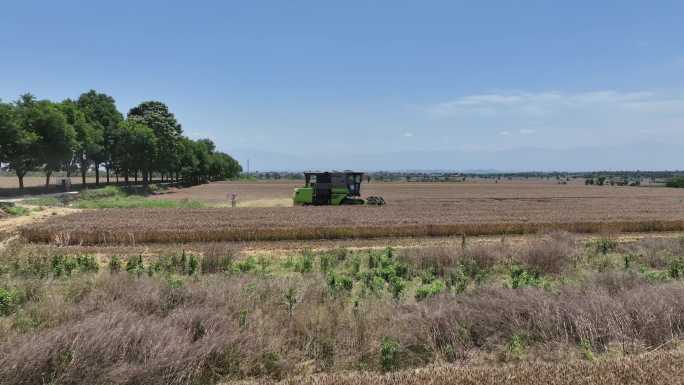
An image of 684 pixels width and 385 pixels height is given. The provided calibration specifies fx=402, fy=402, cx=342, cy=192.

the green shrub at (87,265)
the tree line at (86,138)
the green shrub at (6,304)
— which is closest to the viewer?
the green shrub at (6,304)

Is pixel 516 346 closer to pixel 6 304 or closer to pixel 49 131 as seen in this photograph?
pixel 6 304

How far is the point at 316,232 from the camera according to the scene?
22.5 metres

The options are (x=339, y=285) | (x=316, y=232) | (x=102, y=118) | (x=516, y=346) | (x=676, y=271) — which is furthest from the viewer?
(x=102, y=118)

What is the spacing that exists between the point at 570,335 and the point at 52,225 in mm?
26002

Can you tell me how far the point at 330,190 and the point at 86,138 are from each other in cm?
3521

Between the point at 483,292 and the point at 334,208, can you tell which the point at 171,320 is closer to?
the point at 483,292

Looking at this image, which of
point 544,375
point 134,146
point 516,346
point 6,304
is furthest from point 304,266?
point 134,146

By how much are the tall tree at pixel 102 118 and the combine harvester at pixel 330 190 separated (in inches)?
1477

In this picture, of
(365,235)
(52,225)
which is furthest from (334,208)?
(52,225)

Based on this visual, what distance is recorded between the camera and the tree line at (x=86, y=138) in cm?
3984

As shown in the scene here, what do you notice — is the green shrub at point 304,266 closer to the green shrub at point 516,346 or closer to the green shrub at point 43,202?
the green shrub at point 516,346

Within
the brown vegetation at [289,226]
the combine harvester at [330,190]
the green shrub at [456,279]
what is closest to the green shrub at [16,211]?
the brown vegetation at [289,226]

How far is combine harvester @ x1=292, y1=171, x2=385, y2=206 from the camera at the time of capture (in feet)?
115

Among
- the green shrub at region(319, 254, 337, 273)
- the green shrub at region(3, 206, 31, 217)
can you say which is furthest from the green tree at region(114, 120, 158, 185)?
the green shrub at region(319, 254, 337, 273)
